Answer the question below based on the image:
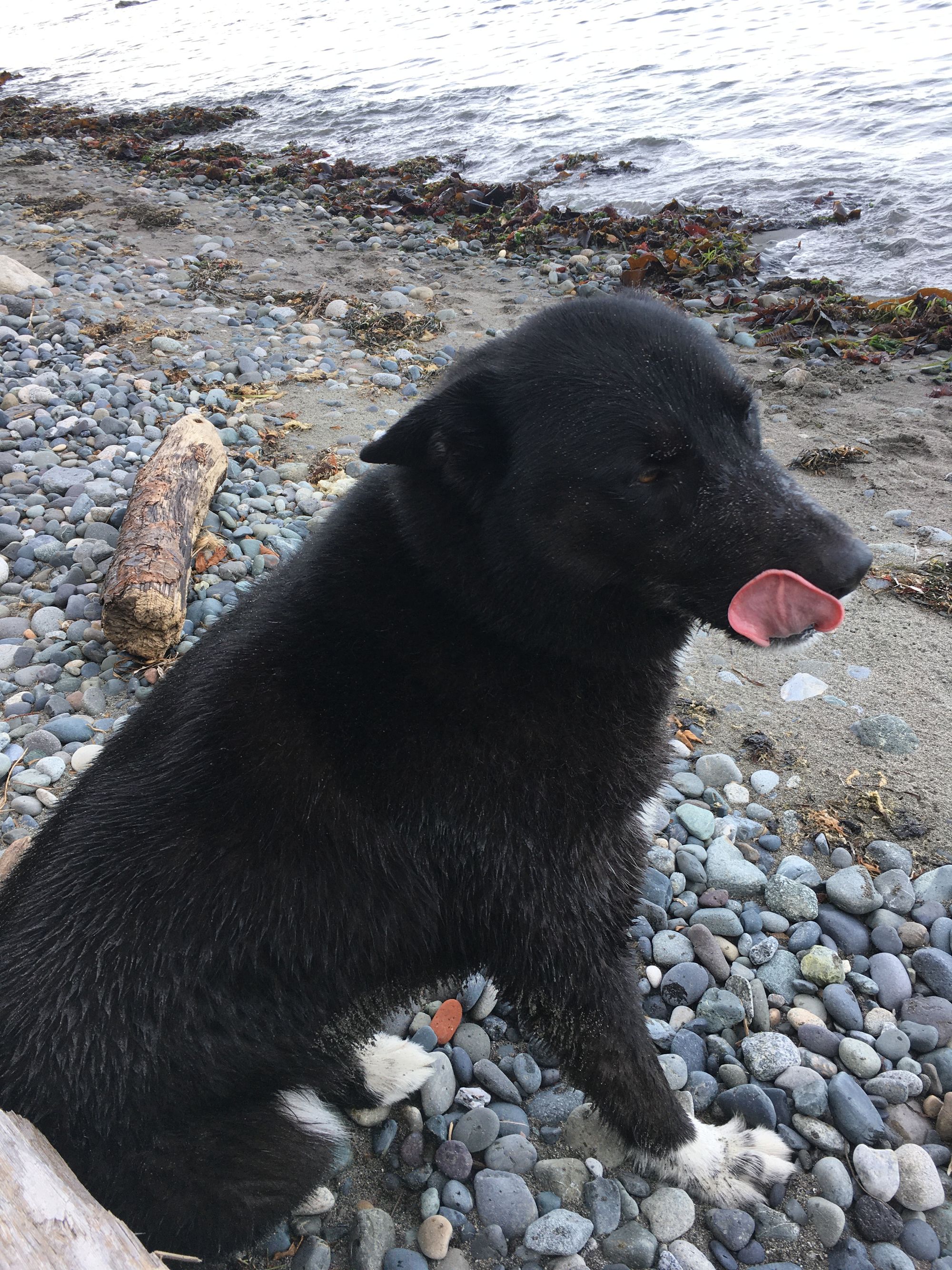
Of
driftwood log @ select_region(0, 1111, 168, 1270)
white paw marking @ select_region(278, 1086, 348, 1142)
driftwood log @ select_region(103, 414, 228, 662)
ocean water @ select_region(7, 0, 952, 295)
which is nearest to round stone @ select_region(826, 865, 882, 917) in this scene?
white paw marking @ select_region(278, 1086, 348, 1142)

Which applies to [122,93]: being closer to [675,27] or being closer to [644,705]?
[675,27]

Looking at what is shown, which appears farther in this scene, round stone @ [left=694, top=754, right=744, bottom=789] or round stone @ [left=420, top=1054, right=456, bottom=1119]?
round stone @ [left=694, top=754, right=744, bottom=789]

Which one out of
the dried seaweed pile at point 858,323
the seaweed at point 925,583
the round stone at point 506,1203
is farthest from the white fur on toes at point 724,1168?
the dried seaweed pile at point 858,323

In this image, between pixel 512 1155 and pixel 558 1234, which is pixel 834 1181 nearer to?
pixel 558 1234

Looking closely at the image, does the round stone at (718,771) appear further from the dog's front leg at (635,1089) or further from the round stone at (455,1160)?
the round stone at (455,1160)

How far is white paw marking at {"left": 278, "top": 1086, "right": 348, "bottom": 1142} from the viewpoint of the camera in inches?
85.3

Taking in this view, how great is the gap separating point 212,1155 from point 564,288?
924 centimetres

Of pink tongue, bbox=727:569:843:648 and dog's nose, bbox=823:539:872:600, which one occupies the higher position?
dog's nose, bbox=823:539:872:600

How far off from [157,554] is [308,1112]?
2551 mm

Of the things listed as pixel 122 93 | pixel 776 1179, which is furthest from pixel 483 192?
pixel 122 93

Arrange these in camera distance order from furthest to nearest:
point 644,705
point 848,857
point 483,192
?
1. point 483,192
2. point 848,857
3. point 644,705

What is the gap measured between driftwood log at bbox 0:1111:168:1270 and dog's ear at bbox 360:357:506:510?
5.09ft

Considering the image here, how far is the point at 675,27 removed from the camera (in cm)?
2083

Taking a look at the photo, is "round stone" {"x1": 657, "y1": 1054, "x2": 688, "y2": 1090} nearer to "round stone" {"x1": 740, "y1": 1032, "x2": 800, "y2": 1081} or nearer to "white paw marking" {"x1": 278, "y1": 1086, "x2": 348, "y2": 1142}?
"round stone" {"x1": 740, "y1": 1032, "x2": 800, "y2": 1081}
